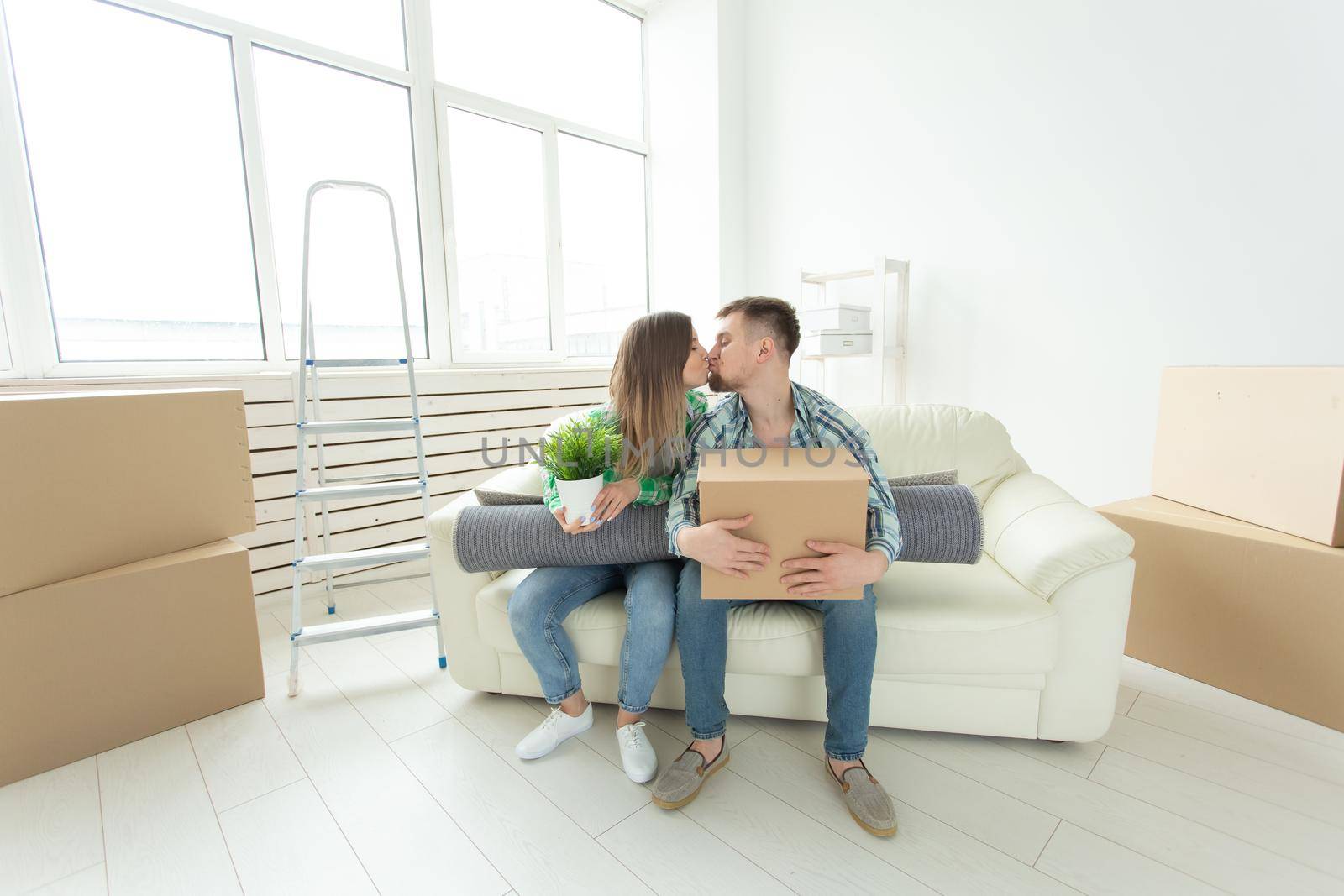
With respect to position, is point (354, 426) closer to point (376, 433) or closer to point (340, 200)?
point (376, 433)

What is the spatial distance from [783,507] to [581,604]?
586 millimetres

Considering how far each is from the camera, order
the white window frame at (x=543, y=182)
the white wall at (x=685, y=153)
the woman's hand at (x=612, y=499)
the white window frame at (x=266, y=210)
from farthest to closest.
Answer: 1. the white wall at (x=685, y=153)
2. the white window frame at (x=543, y=182)
3. the white window frame at (x=266, y=210)
4. the woman's hand at (x=612, y=499)

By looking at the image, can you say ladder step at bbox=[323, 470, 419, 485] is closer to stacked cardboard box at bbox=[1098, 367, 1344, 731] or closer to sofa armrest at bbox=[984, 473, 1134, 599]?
sofa armrest at bbox=[984, 473, 1134, 599]

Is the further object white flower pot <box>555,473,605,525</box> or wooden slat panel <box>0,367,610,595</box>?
wooden slat panel <box>0,367,610,595</box>

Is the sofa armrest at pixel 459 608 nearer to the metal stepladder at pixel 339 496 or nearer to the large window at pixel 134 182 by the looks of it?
the metal stepladder at pixel 339 496

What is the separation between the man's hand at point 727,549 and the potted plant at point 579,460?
10.6 inches

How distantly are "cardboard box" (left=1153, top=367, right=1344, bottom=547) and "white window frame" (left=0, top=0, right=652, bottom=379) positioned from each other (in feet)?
8.73

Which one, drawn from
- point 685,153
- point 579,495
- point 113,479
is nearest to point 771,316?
point 579,495

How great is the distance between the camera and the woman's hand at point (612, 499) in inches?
52.2

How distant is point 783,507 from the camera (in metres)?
1.10

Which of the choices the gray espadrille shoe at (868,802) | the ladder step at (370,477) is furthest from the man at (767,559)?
the ladder step at (370,477)

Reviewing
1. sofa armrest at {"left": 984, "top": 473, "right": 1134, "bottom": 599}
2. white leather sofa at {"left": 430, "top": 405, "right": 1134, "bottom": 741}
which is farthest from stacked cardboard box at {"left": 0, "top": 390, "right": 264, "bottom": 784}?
sofa armrest at {"left": 984, "top": 473, "right": 1134, "bottom": 599}

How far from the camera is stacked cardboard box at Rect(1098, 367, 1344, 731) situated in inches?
54.1

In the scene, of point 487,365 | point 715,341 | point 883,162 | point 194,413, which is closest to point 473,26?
point 487,365
